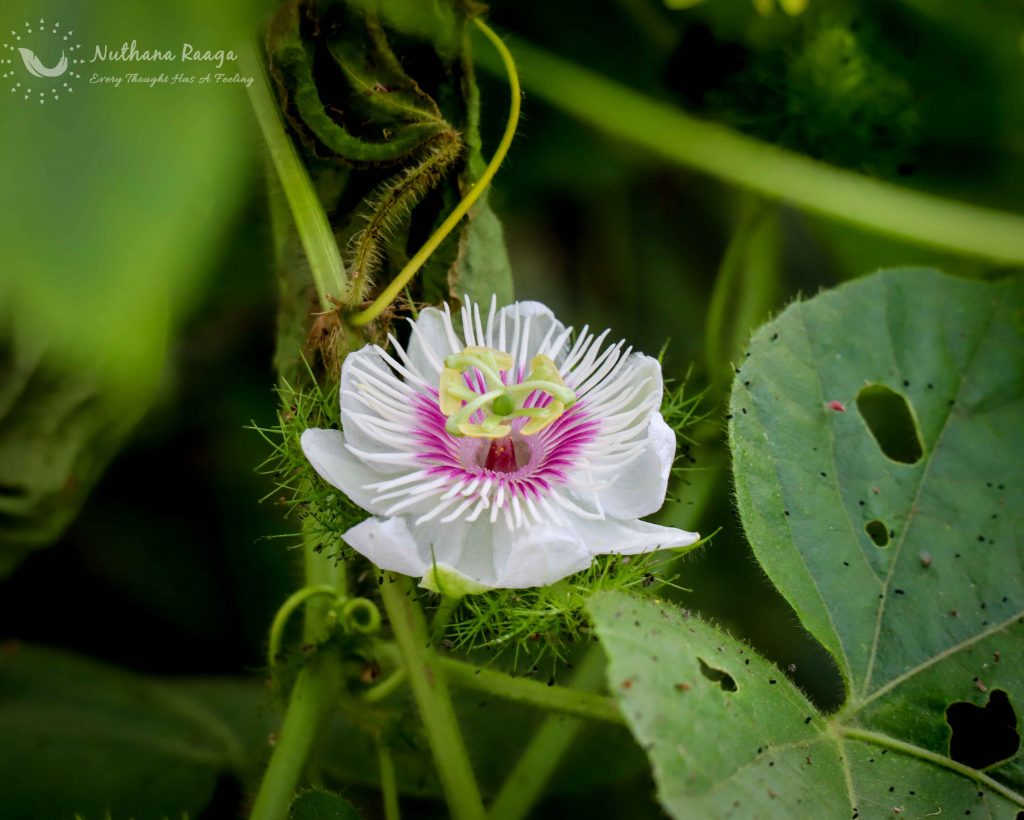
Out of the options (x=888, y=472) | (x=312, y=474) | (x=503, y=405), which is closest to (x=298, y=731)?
(x=312, y=474)

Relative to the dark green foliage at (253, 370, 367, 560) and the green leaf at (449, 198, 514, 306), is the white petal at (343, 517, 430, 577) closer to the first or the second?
the dark green foliage at (253, 370, 367, 560)

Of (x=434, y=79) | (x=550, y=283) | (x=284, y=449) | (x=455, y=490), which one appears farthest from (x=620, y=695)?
(x=550, y=283)

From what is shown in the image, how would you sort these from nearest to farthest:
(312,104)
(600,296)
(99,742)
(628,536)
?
(628,536)
(312,104)
(99,742)
(600,296)

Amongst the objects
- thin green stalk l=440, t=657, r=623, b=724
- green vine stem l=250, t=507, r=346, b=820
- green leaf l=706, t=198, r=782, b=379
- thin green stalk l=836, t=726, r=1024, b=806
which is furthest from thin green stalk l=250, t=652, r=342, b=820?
green leaf l=706, t=198, r=782, b=379

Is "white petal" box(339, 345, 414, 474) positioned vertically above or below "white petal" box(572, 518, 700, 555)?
above

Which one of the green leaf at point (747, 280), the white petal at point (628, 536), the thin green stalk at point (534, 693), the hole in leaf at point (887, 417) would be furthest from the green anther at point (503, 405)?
the hole in leaf at point (887, 417)

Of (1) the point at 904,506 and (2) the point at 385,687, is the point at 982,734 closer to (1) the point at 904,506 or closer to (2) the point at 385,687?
(1) the point at 904,506
